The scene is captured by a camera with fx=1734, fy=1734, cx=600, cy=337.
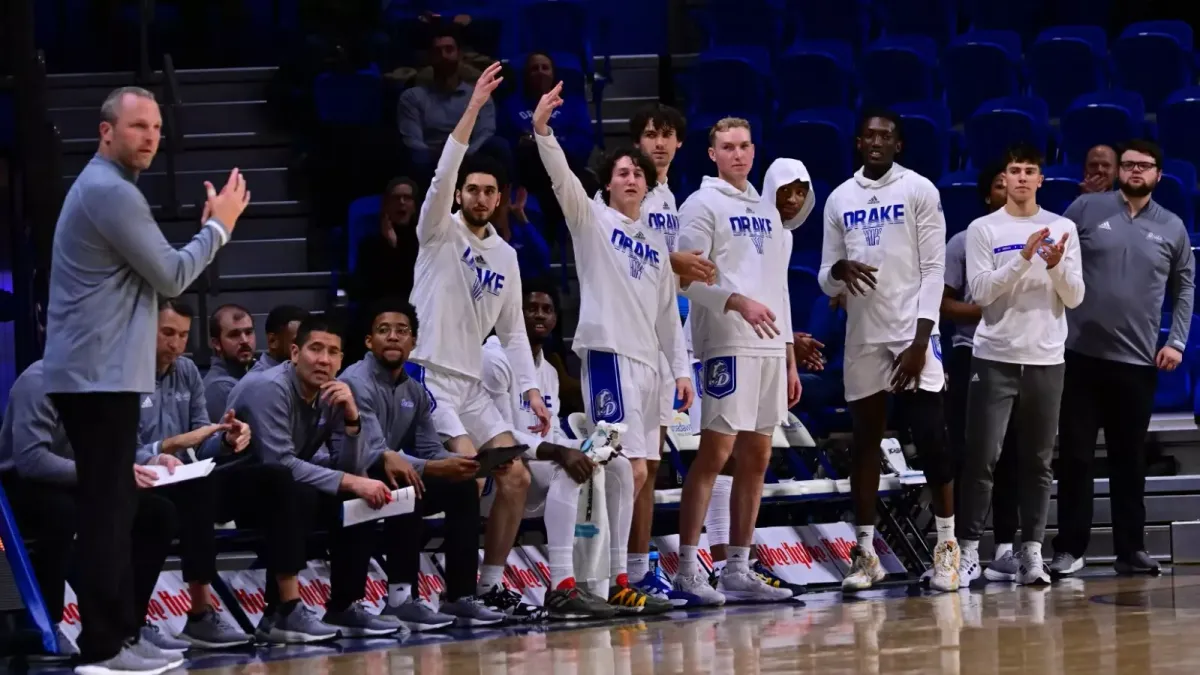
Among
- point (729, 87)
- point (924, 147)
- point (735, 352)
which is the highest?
point (729, 87)

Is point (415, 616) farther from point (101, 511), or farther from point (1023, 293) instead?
point (1023, 293)

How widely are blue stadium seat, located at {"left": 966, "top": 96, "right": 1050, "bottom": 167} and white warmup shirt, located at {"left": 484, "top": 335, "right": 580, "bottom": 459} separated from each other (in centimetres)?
408

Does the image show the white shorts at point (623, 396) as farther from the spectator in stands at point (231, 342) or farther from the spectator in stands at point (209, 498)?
the spectator in stands at point (231, 342)

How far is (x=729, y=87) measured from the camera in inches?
454

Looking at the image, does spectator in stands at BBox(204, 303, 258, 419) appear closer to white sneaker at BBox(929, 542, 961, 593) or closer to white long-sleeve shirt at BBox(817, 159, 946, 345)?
white long-sleeve shirt at BBox(817, 159, 946, 345)

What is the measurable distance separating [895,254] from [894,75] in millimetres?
3906

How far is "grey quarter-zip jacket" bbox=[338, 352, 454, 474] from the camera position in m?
6.77

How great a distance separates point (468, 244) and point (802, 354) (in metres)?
1.78

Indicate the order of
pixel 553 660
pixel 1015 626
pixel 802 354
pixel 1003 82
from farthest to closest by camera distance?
pixel 1003 82 → pixel 802 354 → pixel 1015 626 → pixel 553 660

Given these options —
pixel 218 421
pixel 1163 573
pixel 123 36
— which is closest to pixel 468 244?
pixel 218 421

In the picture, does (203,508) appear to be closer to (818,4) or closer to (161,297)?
(161,297)

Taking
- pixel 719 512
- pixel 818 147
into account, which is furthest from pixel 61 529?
pixel 818 147

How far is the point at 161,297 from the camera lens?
226 inches

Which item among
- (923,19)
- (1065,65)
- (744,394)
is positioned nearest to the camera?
(744,394)
